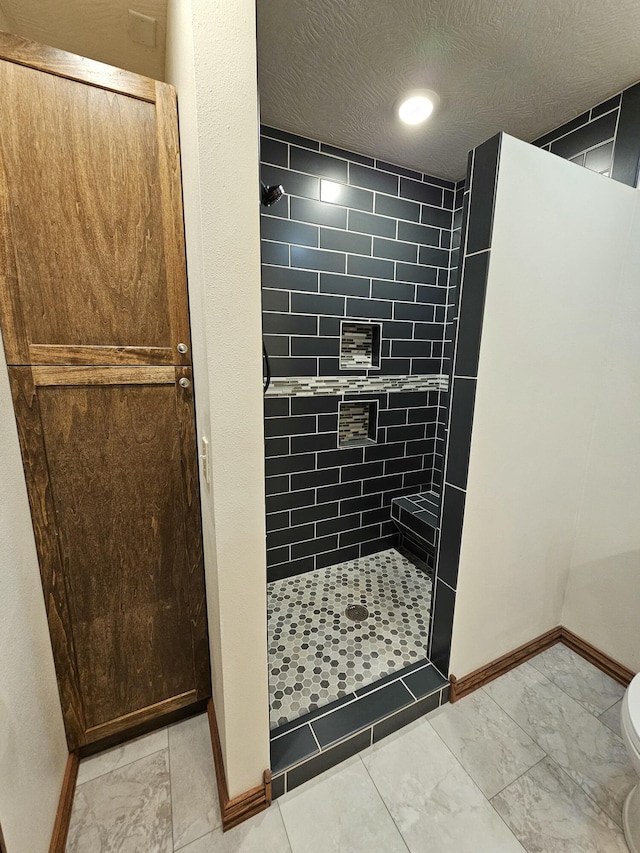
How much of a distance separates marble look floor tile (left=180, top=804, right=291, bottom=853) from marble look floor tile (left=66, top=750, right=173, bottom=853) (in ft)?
0.34

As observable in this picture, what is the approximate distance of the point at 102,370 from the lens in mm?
1048

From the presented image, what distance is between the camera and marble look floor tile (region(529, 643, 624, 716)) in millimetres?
1447

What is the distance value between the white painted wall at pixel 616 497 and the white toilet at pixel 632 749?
1.84 feet

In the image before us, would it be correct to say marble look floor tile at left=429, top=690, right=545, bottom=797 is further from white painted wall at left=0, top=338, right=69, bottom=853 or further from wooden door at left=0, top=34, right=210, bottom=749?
white painted wall at left=0, top=338, right=69, bottom=853

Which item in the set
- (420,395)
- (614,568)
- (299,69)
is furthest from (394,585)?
(299,69)

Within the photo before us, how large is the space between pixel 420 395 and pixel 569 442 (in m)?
0.98

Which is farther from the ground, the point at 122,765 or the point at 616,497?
the point at 616,497

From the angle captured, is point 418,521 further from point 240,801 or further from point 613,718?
point 240,801

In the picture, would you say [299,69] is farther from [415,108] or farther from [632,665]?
[632,665]

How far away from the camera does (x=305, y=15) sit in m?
1.08

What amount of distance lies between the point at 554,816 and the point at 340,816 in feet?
2.18

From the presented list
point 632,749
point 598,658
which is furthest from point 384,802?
point 598,658

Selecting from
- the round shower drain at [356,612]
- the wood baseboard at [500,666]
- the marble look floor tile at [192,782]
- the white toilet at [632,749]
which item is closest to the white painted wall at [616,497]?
the wood baseboard at [500,666]

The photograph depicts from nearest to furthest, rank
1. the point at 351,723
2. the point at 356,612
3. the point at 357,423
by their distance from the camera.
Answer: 1. the point at 351,723
2. the point at 356,612
3. the point at 357,423
